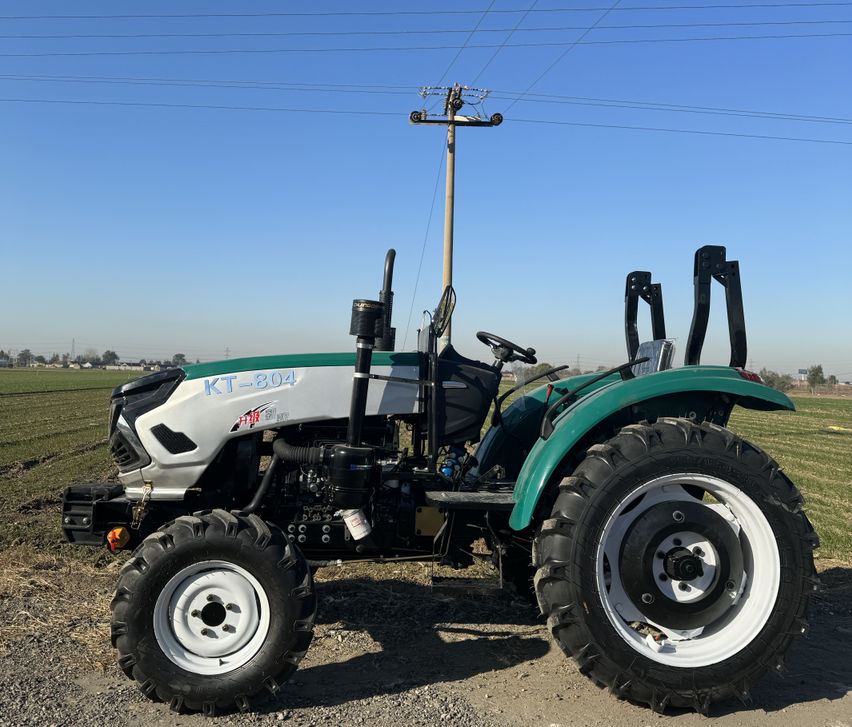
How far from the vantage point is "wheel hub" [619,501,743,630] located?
10.2ft

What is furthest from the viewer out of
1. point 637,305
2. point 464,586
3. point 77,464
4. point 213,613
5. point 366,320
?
point 77,464

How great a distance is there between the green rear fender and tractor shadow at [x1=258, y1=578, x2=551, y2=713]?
0.90 meters

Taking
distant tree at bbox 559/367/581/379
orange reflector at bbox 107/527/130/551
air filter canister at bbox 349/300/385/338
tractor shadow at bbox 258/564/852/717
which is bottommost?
tractor shadow at bbox 258/564/852/717

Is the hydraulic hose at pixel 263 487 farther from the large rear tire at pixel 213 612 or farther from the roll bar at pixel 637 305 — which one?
the roll bar at pixel 637 305

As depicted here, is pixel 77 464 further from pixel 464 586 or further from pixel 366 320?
pixel 366 320

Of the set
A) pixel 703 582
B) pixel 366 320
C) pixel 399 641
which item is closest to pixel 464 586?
pixel 399 641

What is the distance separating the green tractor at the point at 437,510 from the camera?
2.94 metres

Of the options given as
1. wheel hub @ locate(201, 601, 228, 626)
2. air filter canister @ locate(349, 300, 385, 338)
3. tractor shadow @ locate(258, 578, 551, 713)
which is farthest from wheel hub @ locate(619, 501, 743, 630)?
wheel hub @ locate(201, 601, 228, 626)

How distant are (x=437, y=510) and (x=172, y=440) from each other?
139 centimetres

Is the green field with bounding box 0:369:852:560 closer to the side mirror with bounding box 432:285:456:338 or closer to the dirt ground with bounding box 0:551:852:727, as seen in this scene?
the dirt ground with bounding box 0:551:852:727

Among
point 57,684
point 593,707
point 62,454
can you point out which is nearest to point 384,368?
point 593,707

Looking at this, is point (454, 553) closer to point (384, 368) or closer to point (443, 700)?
point (443, 700)

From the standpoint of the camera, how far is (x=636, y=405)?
11.4 feet

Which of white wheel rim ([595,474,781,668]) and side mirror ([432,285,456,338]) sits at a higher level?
side mirror ([432,285,456,338])
